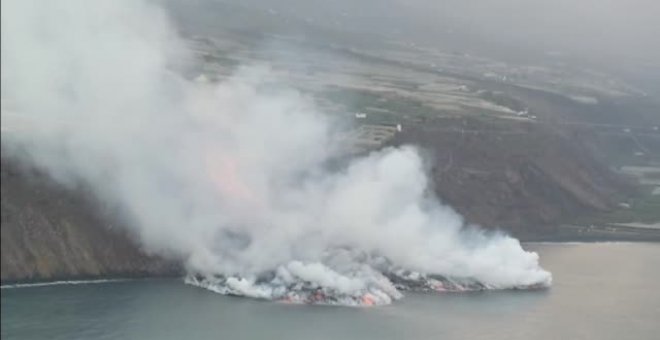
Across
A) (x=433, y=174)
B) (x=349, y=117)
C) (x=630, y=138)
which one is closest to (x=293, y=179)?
(x=349, y=117)

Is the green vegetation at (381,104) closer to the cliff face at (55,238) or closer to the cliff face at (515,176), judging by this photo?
the cliff face at (515,176)

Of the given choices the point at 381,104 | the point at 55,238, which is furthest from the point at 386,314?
the point at 381,104

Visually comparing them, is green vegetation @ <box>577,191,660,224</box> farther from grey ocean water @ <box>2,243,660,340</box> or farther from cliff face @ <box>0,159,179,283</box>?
cliff face @ <box>0,159,179,283</box>

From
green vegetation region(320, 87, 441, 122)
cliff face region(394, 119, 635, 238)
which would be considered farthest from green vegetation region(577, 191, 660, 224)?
green vegetation region(320, 87, 441, 122)

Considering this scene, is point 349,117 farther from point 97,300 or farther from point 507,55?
point 97,300

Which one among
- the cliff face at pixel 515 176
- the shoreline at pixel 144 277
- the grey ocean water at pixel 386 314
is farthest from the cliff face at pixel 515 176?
the grey ocean water at pixel 386 314

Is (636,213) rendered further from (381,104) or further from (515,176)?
(381,104)
